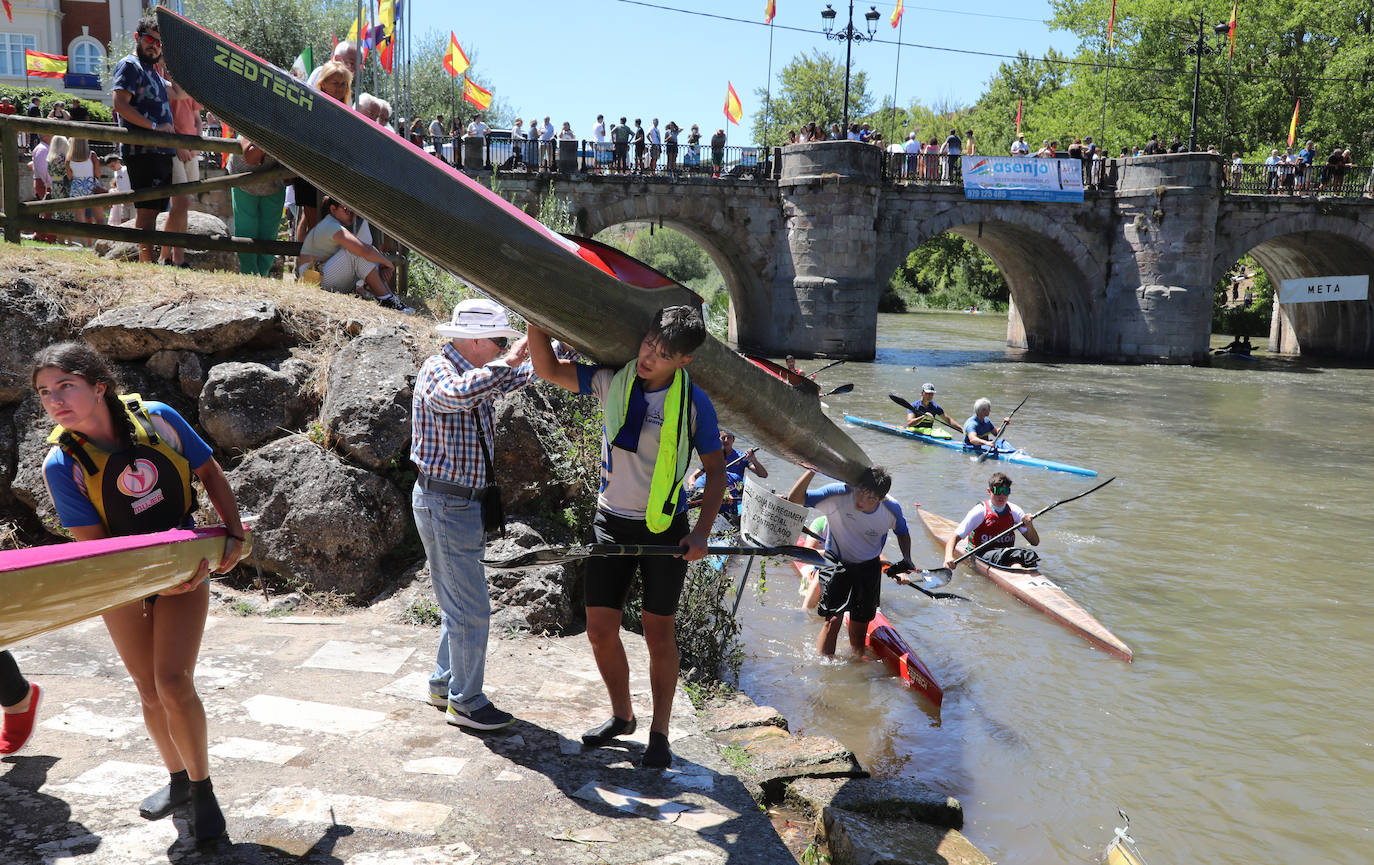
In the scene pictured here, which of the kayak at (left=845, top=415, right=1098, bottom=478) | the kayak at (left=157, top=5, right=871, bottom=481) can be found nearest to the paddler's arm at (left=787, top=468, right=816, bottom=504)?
the kayak at (left=157, top=5, right=871, bottom=481)

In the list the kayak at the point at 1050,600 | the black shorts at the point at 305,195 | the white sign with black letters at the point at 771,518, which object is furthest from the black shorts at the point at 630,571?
the kayak at the point at 1050,600

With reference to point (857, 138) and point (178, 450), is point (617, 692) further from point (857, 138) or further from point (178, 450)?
point (857, 138)

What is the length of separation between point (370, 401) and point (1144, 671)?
19.5 ft

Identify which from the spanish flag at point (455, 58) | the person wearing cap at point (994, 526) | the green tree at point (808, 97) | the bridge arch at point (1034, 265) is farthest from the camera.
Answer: the green tree at point (808, 97)

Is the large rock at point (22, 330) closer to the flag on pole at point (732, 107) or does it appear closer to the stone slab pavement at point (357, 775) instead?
the stone slab pavement at point (357, 775)

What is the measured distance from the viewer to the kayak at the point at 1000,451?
1477 centimetres

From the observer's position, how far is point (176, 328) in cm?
559

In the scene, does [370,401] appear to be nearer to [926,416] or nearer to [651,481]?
[651,481]

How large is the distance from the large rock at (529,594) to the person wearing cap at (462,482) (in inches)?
45.3

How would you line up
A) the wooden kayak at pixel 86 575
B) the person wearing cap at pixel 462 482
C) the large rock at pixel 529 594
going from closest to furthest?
the wooden kayak at pixel 86 575
the person wearing cap at pixel 462 482
the large rock at pixel 529 594

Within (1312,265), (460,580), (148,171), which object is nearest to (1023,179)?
(1312,265)

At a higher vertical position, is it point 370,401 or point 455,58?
point 455,58

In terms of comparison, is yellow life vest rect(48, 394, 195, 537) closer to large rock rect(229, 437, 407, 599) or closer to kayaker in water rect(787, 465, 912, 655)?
large rock rect(229, 437, 407, 599)

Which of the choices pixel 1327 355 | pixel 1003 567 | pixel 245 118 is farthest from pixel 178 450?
pixel 1327 355
